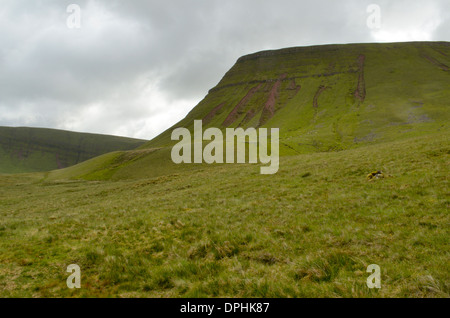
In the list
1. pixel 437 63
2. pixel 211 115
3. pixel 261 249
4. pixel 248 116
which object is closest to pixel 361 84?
pixel 437 63

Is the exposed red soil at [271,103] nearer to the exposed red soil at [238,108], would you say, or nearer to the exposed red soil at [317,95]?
the exposed red soil at [238,108]

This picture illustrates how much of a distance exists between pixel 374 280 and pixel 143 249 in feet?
25.6

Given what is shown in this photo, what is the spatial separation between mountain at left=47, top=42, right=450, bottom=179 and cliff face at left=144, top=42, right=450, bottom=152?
30 cm

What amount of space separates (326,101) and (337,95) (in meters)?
9.09

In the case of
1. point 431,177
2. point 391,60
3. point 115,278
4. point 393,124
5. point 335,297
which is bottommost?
point 115,278

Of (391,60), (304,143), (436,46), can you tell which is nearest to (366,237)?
(304,143)

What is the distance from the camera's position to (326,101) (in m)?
127

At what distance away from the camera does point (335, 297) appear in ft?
16.7

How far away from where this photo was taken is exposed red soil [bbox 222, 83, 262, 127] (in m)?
139

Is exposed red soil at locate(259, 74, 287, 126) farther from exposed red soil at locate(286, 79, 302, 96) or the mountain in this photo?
exposed red soil at locate(286, 79, 302, 96)

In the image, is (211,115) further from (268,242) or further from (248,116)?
(268,242)

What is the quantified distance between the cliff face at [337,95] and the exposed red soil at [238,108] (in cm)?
58

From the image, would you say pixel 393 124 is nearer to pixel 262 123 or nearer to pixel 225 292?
pixel 262 123

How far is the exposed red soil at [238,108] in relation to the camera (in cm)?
13868
